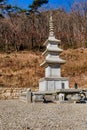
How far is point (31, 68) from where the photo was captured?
34531 millimetres

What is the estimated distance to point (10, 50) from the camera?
41406mm

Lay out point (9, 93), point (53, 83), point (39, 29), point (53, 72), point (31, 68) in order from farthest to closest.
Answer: point (39, 29), point (31, 68), point (9, 93), point (53, 72), point (53, 83)

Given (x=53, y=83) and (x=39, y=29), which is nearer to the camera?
(x=53, y=83)

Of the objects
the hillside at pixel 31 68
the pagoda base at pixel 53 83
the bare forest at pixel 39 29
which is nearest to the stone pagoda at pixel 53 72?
the pagoda base at pixel 53 83

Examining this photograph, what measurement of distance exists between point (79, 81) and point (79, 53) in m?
8.53

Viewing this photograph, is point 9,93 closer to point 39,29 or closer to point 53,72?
point 53,72

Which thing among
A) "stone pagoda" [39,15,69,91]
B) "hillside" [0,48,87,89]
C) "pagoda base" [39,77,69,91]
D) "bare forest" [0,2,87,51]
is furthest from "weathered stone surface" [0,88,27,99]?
"bare forest" [0,2,87,51]

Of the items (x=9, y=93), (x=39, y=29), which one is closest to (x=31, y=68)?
(x=9, y=93)

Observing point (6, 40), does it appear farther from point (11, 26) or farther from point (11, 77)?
point (11, 77)

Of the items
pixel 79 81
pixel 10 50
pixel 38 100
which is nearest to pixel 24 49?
pixel 10 50

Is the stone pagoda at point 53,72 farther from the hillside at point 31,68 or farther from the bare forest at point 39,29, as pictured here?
the bare forest at point 39,29

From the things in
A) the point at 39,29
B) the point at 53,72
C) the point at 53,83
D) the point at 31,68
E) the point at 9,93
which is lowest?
the point at 9,93

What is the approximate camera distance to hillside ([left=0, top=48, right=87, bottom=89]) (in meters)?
30.9

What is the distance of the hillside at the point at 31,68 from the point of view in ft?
101
